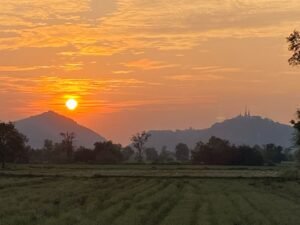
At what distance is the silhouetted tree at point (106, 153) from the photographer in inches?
7042

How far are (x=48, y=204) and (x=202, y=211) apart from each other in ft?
30.8

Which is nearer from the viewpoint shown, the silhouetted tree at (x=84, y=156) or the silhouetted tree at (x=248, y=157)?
the silhouetted tree at (x=248, y=157)

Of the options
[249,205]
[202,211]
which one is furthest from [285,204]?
[202,211]

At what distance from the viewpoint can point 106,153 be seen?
183250 millimetres

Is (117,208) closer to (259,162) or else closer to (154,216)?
(154,216)

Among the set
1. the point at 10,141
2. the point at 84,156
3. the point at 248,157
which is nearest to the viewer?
the point at 10,141

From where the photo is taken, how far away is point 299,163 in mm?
109938

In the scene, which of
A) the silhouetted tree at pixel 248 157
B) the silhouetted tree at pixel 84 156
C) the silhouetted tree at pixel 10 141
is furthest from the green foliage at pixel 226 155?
the silhouetted tree at pixel 10 141

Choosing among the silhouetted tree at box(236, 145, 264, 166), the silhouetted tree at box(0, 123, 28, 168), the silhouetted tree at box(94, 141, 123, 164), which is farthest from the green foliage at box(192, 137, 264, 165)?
the silhouetted tree at box(0, 123, 28, 168)

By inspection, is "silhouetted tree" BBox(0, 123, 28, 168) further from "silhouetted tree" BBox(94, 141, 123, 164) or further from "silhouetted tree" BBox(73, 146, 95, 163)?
"silhouetted tree" BBox(94, 141, 123, 164)

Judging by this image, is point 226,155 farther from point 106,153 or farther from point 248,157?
point 106,153

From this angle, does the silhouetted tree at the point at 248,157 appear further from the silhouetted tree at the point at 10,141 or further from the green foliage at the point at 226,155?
the silhouetted tree at the point at 10,141

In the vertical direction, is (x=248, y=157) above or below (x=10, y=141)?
below

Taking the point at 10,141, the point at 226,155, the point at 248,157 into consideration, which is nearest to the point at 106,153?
the point at 226,155
